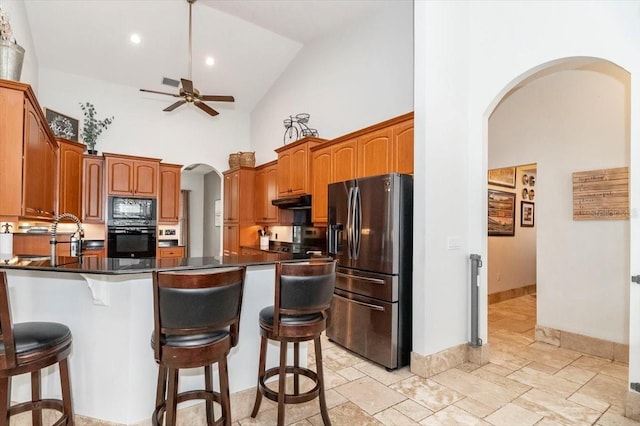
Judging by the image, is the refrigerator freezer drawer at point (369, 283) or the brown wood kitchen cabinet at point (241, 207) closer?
the refrigerator freezer drawer at point (369, 283)

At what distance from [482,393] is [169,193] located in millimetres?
5713

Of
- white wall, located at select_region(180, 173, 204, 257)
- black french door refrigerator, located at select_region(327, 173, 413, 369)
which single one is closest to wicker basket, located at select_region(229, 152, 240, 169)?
white wall, located at select_region(180, 173, 204, 257)

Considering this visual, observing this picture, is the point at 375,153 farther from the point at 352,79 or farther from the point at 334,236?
the point at 352,79

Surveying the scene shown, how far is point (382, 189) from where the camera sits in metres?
3.06

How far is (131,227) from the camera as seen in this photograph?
5602 millimetres

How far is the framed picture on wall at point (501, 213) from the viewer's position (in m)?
5.57

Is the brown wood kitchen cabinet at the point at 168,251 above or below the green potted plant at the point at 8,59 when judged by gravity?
below

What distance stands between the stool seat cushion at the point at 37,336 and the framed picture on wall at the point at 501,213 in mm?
5698

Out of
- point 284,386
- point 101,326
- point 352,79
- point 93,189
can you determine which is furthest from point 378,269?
point 93,189

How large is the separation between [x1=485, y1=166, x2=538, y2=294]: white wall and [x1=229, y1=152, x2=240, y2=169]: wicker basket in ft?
15.4

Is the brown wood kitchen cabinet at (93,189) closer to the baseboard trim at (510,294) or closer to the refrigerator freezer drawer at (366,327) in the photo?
the refrigerator freezer drawer at (366,327)

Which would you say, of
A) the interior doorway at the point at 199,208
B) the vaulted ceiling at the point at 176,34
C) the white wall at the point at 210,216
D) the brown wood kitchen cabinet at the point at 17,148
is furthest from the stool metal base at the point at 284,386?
the interior doorway at the point at 199,208

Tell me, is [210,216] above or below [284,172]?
below

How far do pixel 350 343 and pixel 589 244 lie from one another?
8.97 ft
